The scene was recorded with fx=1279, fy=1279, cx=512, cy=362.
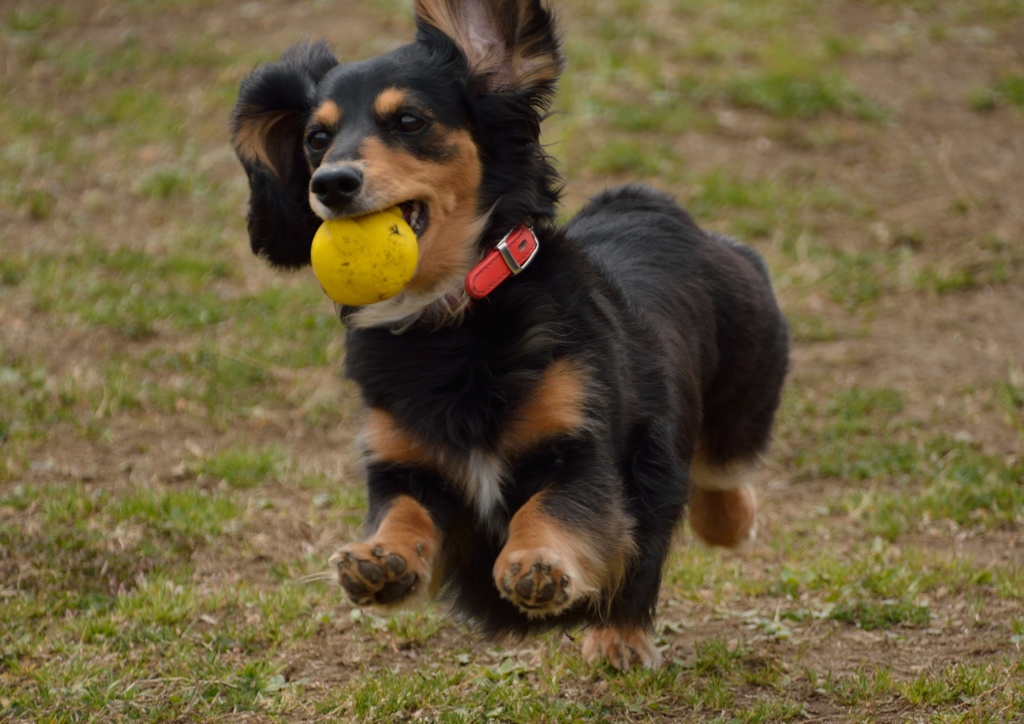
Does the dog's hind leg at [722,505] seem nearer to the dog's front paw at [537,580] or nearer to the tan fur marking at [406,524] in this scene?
the tan fur marking at [406,524]

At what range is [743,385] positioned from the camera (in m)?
4.60

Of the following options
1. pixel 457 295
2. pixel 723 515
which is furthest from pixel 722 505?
pixel 457 295

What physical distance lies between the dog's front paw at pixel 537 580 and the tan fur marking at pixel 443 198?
0.85 metres

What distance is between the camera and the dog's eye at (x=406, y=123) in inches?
137

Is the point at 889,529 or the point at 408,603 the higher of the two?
the point at 408,603

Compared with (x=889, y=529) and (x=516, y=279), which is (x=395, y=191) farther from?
(x=889, y=529)

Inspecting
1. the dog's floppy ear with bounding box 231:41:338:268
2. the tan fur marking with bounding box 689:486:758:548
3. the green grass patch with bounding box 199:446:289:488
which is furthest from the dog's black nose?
the green grass patch with bounding box 199:446:289:488

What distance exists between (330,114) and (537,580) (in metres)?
1.44

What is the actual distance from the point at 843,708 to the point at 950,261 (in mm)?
4678

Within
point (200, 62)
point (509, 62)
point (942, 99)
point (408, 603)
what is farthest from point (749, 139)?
point (408, 603)

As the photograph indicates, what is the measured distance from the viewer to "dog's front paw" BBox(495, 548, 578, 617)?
300 centimetres

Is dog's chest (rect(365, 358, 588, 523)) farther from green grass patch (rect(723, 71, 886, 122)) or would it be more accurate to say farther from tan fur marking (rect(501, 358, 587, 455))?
green grass patch (rect(723, 71, 886, 122))

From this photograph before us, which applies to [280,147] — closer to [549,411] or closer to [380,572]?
[549,411]

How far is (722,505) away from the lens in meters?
4.89
